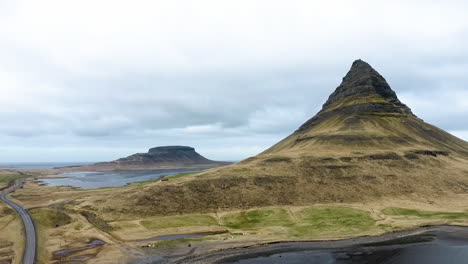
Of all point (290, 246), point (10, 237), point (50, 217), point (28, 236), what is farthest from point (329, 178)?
point (10, 237)

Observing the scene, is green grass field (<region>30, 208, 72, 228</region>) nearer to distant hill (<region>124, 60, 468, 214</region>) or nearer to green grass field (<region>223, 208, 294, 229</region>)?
distant hill (<region>124, 60, 468, 214</region>)

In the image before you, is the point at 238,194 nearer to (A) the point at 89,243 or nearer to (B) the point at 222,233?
(B) the point at 222,233

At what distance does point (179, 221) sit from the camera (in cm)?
9581

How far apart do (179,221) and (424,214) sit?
Result: 68585 millimetres

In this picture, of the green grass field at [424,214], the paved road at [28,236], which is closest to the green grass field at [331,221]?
the green grass field at [424,214]

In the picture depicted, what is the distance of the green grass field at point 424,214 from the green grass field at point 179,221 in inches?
2025

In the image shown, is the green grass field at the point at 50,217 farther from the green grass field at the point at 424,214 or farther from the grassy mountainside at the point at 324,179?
the green grass field at the point at 424,214

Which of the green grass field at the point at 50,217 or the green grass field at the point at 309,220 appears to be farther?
the green grass field at the point at 50,217

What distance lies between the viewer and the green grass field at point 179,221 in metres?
92.1

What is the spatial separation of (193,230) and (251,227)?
14.9 m

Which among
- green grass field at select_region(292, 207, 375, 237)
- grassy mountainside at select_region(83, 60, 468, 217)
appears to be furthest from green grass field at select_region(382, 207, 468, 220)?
grassy mountainside at select_region(83, 60, 468, 217)

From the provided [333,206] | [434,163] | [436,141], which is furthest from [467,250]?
[436,141]

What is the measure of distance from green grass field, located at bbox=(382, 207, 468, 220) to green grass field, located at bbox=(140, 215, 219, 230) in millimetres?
51445

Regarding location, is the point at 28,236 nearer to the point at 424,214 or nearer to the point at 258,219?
the point at 258,219
